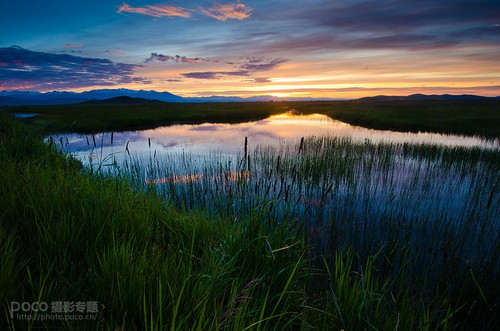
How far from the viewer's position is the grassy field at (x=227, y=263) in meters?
2.32

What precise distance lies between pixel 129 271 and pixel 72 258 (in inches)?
40.0

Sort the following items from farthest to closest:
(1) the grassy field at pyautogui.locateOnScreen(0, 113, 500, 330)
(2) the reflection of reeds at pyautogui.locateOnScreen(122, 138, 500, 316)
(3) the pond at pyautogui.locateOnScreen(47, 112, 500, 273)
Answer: (3) the pond at pyautogui.locateOnScreen(47, 112, 500, 273), (2) the reflection of reeds at pyautogui.locateOnScreen(122, 138, 500, 316), (1) the grassy field at pyautogui.locateOnScreen(0, 113, 500, 330)

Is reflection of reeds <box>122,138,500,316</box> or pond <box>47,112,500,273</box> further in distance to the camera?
pond <box>47,112,500,273</box>

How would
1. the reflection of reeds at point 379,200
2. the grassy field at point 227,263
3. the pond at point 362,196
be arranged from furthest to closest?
the pond at point 362,196 → the reflection of reeds at point 379,200 → the grassy field at point 227,263

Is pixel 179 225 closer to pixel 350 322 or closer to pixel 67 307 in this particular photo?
pixel 67 307

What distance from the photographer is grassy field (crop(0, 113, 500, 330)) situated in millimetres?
2318

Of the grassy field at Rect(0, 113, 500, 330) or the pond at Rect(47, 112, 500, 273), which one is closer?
the grassy field at Rect(0, 113, 500, 330)

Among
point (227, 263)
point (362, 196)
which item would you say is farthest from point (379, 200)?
point (227, 263)

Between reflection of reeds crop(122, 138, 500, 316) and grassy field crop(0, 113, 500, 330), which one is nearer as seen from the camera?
grassy field crop(0, 113, 500, 330)

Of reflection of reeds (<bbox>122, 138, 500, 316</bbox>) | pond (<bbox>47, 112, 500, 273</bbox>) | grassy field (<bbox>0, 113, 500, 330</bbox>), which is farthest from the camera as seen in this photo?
pond (<bbox>47, 112, 500, 273</bbox>)

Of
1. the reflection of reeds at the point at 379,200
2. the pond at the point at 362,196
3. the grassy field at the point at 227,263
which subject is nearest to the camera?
the grassy field at the point at 227,263

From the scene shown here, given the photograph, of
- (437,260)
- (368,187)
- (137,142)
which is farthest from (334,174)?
(137,142)

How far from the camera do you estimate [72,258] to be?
9.74 ft

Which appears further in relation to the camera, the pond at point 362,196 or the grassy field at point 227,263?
the pond at point 362,196
